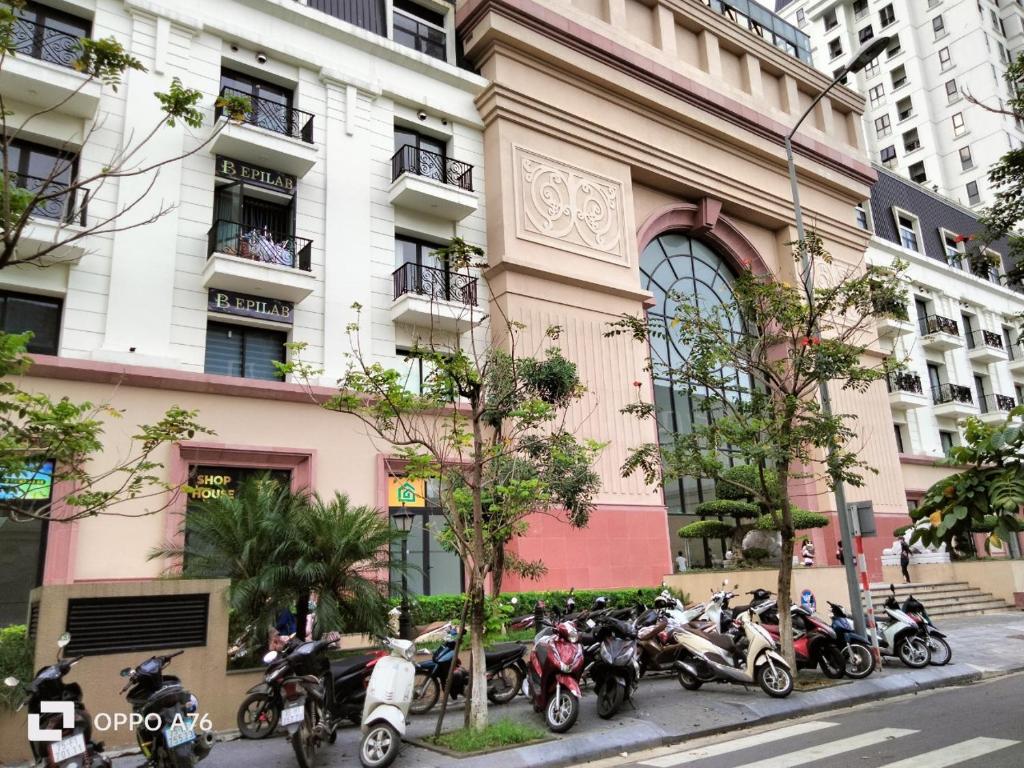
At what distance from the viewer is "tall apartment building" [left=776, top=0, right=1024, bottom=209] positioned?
44.8 m

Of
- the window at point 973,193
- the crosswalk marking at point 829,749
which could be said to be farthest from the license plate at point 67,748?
the window at point 973,193

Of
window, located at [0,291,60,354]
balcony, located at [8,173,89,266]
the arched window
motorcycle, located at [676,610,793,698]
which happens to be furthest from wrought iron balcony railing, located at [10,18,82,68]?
the arched window

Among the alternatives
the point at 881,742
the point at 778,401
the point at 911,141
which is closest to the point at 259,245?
the point at 778,401

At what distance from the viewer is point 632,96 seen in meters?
21.3

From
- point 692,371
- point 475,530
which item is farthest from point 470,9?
point 475,530

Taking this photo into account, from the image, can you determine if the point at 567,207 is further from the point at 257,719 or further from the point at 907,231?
the point at 907,231

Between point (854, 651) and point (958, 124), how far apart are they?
151 ft

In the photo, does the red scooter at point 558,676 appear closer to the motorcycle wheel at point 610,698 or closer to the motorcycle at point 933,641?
the motorcycle wheel at point 610,698

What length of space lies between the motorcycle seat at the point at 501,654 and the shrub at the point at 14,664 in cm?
514

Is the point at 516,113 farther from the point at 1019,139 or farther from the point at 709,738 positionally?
the point at 1019,139

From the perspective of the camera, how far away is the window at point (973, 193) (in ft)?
147

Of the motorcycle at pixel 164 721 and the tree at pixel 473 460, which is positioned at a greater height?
the tree at pixel 473 460

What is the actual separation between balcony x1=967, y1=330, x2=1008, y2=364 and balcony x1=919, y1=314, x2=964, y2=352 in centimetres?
177

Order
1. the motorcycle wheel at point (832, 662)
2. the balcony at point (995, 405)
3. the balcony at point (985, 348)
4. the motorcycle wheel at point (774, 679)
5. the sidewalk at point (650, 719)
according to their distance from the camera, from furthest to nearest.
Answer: the balcony at point (985, 348), the balcony at point (995, 405), the motorcycle wheel at point (832, 662), the motorcycle wheel at point (774, 679), the sidewalk at point (650, 719)
